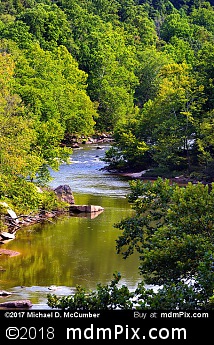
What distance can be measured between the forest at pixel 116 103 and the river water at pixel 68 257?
2.06m

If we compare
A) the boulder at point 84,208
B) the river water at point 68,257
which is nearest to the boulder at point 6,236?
the river water at point 68,257

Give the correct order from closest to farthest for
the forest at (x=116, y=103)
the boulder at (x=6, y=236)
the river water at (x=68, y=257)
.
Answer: the forest at (x=116, y=103) < the river water at (x=68, y=257) < the boulder at (x=6, y=236)

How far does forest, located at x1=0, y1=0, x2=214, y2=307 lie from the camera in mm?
25297

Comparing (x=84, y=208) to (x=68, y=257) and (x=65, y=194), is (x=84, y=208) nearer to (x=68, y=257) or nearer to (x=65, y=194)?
(x=65, y=194)

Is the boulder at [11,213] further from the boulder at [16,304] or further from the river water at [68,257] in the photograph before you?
the boulder at [16,304]

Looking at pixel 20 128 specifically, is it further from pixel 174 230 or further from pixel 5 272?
pixel 174 230

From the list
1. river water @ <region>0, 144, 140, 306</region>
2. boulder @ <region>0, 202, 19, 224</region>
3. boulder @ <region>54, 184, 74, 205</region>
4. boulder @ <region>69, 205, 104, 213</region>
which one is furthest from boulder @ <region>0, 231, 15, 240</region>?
boulder @ <region>54, 184, 74, 205</region>

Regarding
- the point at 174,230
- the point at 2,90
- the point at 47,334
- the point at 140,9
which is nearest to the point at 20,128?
the point at 2,90

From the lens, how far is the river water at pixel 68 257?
99.6 ft

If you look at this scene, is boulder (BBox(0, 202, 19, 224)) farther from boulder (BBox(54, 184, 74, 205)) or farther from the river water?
boulder (BBox(54, 184, 74, 205))

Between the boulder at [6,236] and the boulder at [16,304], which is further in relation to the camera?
the boulder at [6,236]

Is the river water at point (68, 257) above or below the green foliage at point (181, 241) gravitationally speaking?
below

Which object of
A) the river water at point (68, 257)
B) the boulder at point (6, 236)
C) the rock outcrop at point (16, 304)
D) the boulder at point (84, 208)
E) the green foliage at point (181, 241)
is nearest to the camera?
the green foliage at point (181, 241)

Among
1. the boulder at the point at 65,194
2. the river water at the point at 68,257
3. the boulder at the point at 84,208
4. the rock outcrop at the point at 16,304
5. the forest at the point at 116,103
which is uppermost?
the forest at the point at 116,103
